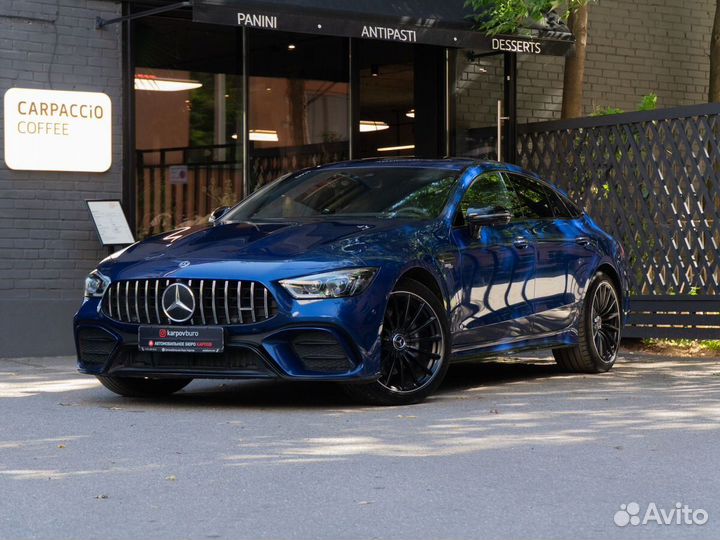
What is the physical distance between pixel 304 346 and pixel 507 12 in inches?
263

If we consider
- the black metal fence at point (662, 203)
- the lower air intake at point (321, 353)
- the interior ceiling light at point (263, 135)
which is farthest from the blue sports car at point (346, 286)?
the interior ceiling light at point (263, 135)

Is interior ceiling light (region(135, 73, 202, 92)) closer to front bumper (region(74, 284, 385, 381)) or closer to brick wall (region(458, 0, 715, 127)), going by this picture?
brick wall (region(458, 0, 715, 127))

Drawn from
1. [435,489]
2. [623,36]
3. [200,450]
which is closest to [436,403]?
[200,450]

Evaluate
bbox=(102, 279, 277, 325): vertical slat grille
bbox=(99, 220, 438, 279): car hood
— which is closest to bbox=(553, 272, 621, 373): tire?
bbox=(99, 220, 438, 279): car hood

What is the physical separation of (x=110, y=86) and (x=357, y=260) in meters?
5.68

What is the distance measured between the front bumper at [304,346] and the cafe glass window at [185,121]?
5.47m

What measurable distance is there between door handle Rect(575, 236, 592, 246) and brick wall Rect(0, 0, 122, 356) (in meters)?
4.66

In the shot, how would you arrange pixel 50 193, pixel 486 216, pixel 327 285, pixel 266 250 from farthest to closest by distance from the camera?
pixel 50 193
pixel 486 216
pixel 266 250
pixel 327 285

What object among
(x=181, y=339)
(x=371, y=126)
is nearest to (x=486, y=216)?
(x=181, y=339)

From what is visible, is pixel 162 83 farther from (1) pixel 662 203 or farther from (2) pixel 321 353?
(2) pixel 321 353

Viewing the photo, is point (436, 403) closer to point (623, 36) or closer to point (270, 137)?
point (270, 137)

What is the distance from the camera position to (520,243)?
9648mm

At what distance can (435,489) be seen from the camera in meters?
5.73

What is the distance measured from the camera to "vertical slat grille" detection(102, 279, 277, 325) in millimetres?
8031
